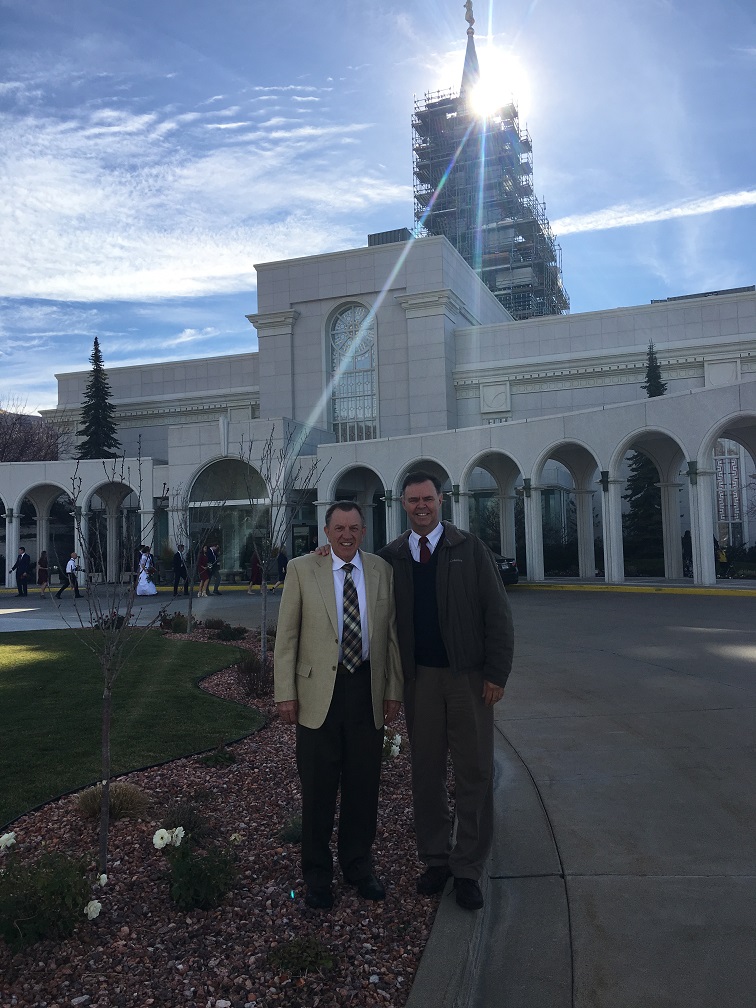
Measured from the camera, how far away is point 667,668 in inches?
404

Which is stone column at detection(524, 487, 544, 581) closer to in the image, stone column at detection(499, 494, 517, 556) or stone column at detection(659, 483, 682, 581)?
stone column at detection(499, 494, 517, 556)

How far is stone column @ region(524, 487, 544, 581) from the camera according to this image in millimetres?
27062

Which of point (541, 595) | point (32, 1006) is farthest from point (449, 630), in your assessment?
point (541, 595)

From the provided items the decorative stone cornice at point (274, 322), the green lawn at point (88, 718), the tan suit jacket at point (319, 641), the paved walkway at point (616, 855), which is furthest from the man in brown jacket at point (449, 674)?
the decorative stone cornice at point (274, 322)

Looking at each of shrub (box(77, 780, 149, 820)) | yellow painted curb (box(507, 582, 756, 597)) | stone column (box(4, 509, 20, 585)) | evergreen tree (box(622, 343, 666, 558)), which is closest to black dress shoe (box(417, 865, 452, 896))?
shrub (box(77, 780, 149, 820))

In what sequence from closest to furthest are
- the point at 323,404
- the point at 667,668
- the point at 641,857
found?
the point at 641,857
the point at 667,668
the point at 323,404

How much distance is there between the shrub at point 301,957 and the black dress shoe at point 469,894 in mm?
777

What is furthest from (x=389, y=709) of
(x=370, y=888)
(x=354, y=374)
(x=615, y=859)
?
(x=354, y=374)

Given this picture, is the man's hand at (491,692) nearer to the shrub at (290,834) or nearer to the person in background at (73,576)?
the shrub at (290,834)

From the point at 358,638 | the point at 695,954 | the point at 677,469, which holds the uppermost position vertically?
the point at 677,469

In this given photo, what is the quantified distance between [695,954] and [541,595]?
65.8ft

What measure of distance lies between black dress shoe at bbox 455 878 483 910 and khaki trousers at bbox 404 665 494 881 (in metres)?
0.18

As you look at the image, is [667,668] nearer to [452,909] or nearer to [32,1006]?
[452,909]

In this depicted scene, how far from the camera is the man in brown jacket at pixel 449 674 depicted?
4211mm
